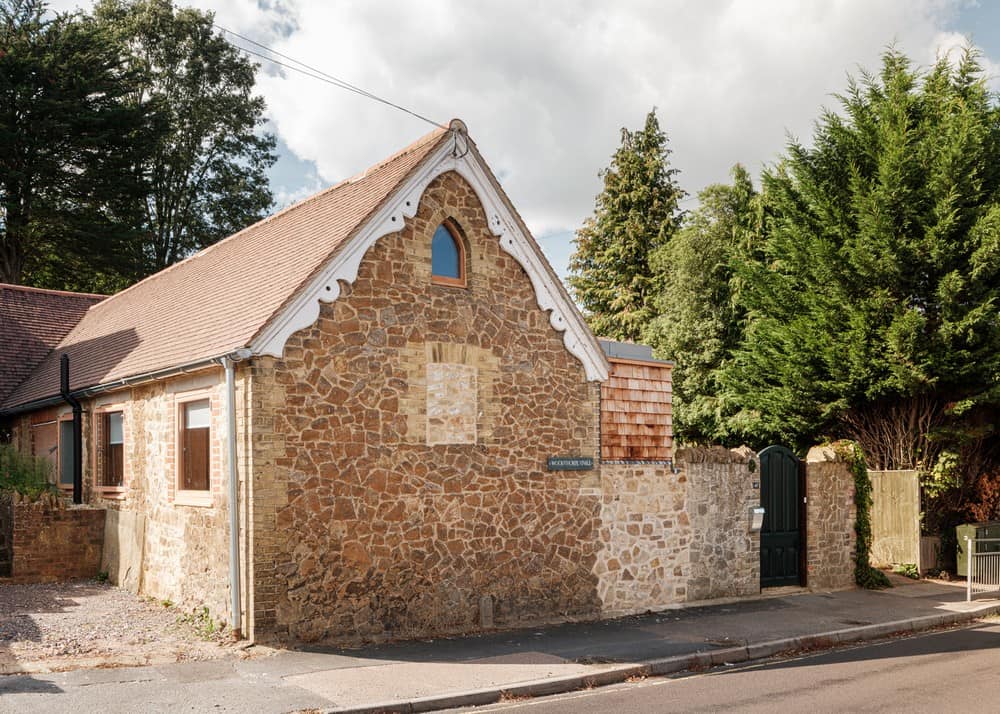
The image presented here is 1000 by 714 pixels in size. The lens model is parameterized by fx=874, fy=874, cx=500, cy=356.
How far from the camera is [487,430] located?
1309cm

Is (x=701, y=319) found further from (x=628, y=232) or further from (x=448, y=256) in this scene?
(x=448, y=256)

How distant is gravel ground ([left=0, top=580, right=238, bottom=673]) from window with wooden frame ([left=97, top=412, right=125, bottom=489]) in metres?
2.21

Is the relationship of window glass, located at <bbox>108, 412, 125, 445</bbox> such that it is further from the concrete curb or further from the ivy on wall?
the ivy on wall

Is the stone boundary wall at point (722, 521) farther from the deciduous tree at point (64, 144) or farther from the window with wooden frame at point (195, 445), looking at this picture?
the deciduous tree at point (64, 144)

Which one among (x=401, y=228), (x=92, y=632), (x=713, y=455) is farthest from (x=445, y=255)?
(x=92, y=632)

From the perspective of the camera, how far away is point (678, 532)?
15141 millimetres

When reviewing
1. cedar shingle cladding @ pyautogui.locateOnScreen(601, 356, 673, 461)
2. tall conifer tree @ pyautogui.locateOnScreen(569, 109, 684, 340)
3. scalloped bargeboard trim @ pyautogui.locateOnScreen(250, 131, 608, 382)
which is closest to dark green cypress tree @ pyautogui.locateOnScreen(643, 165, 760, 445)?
tall conifer tree @ pyautogui.locateOnScreen(569, 109, 684, 340)

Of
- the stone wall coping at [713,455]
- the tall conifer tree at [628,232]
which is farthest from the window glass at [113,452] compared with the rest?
the tall conifer tree at [628,232]

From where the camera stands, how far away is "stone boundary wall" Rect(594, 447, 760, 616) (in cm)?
1441

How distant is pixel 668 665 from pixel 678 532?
15.0 feet

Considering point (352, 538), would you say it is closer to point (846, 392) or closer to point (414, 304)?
point (414, 304)

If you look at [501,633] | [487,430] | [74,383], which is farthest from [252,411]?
[74,383]

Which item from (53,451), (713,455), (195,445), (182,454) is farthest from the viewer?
(53,451)

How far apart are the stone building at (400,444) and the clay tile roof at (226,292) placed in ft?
0.28
